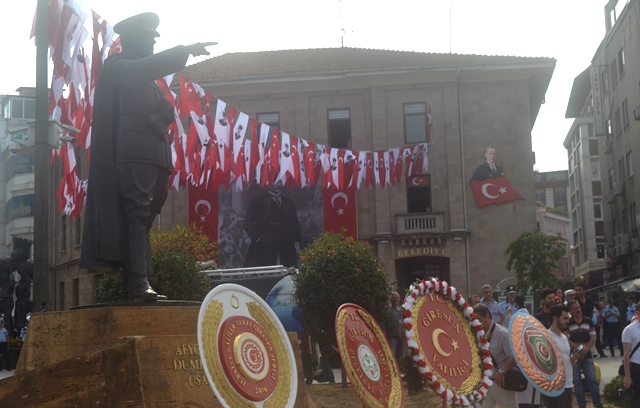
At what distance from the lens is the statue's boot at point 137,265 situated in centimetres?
767

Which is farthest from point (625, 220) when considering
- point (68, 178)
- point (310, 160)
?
point (68, 178)

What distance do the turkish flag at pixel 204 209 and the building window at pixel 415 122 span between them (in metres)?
8.69

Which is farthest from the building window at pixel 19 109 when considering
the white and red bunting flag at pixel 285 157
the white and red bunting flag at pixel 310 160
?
the white and red bunting flag at pixel 285 157

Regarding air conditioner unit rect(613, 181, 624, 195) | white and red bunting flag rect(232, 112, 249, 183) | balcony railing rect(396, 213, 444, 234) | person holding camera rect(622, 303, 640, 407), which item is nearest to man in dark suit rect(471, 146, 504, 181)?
balcony railing rect(396, 213, 444, 234)

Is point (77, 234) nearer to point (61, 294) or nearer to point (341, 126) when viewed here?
point (61, 294)

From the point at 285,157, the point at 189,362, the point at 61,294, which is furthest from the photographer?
the point at 61,294

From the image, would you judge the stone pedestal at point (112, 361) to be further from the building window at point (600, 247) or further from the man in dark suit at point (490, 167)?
the building window at point (600, 247)

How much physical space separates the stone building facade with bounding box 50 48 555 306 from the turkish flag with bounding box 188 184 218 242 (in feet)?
1.57

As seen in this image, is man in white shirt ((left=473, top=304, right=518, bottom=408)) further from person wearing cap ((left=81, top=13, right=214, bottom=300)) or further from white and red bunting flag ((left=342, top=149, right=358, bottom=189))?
white and red bunting flag ((left=342, top=149, right=358, bottom=189))

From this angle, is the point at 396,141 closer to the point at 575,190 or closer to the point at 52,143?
the point at 52,143

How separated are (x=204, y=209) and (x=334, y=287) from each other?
67.7ft

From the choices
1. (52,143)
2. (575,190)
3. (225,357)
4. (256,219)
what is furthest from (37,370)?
(575,190)

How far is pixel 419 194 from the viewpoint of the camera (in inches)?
1561

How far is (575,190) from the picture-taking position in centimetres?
7456
